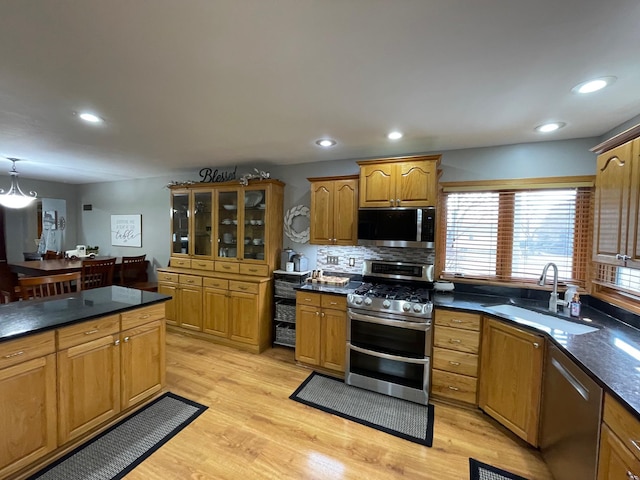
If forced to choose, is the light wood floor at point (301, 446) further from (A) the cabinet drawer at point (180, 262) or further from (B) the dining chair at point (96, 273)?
(B) the dining chair at point (96, 273)

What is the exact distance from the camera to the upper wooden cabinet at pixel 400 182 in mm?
2654

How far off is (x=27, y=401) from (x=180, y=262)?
2.55 meters

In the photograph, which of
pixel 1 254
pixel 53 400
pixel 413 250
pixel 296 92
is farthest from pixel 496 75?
pixel 1 254

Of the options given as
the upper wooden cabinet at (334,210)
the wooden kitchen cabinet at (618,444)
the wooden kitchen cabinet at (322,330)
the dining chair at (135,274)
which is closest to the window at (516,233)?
the upper wooden cabinet at (334,210)

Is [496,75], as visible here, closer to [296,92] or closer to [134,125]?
[296,92]

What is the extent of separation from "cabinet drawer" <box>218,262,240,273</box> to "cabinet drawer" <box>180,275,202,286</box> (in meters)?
0.27

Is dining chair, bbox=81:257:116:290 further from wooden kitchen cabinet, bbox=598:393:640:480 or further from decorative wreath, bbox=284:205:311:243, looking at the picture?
wooden kitchen cabinet, bbox=598:393:640:480

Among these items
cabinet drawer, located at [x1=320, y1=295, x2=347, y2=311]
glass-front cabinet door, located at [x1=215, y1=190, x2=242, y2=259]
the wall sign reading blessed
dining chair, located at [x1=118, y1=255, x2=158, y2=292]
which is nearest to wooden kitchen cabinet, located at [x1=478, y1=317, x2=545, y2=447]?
cabinet drawer, located at [x1=320, y1=295, x2=347, y2=311]

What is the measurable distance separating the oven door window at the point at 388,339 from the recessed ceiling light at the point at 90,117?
2845mm

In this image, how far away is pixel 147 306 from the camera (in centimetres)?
221

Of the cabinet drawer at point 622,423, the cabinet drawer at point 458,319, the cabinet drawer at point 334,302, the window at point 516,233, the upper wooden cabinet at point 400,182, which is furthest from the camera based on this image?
the cabinet drawer at point 334,302

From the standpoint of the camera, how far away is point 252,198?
3643 millimetres

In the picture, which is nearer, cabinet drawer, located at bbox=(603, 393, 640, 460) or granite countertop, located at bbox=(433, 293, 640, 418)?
cabinet drawer, located at bbox=(603, 393, 640, 460)

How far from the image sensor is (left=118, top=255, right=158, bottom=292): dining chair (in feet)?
14.0
